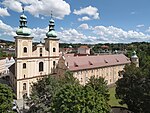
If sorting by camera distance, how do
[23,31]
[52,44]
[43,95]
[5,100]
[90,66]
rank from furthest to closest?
[90,66], [52,44], [23,31], [43,95], [5,100]

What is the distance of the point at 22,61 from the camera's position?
45312 millimetres

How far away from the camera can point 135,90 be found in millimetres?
29453

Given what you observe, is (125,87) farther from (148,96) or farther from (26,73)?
(26,73)

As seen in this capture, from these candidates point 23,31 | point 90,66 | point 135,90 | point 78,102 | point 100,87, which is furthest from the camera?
point 90,66

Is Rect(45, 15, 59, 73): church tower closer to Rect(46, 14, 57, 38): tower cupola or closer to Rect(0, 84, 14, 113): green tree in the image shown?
Rect(46, 14, 57, 38): tower cupola

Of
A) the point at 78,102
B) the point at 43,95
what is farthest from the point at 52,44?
the point at 78,102

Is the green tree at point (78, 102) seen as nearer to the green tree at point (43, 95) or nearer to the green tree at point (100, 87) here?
the green tree at point (43, 95)

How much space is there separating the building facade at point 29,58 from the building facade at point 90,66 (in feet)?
10.9

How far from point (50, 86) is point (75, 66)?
814 inches

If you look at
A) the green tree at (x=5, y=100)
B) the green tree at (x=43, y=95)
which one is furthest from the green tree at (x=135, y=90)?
the green tree at (x=5, y=100)

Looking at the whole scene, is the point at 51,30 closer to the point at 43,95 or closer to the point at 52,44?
the point at 52,44

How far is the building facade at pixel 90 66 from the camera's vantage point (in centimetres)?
5061

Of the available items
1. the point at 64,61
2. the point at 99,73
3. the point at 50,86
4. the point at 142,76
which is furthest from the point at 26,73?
the point at 142,76

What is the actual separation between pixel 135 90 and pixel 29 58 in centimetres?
2600
